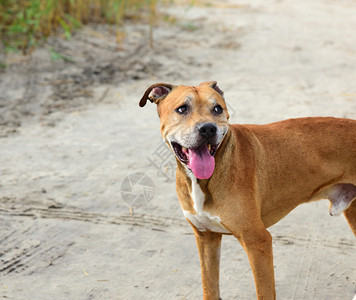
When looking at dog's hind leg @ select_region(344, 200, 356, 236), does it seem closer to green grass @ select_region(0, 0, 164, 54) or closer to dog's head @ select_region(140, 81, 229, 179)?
dog's head @ select_region(140, 81, 229, 179)

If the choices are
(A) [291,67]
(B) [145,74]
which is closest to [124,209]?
(B) [145,74]

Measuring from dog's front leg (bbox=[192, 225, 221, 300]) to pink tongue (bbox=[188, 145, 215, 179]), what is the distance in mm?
473

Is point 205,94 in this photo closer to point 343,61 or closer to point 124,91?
point 124,91

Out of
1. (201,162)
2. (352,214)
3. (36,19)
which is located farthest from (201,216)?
(36,19)

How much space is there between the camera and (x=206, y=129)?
310cm

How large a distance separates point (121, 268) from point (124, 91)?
370 centimetres

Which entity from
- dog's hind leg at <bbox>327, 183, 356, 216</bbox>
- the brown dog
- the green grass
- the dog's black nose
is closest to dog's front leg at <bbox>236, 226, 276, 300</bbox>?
the brown dog

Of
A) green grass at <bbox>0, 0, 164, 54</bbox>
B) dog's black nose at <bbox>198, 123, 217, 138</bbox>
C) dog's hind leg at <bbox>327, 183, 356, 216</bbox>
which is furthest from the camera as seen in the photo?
green grass at <bbox>0, 0, 164, 54</bbox>

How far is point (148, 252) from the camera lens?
429 centimetres

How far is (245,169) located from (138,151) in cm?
267

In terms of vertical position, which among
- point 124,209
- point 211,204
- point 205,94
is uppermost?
point 205,94

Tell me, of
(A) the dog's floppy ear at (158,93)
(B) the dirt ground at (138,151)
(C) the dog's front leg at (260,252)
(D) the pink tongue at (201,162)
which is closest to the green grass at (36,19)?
(B) the dirt ground at (138,151)

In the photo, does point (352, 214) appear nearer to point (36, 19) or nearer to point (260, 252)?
point (260, 252)

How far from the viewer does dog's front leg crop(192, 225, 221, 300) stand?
3.52 m
